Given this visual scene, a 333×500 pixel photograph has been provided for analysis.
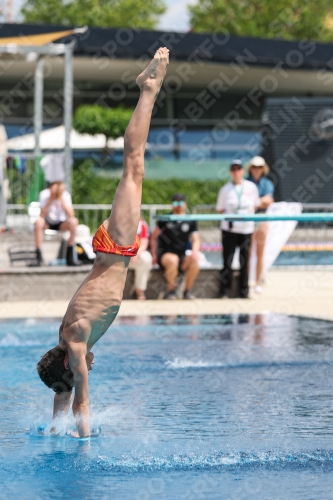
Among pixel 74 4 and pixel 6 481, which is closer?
pixel 6 481

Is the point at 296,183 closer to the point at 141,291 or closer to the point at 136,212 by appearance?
the point at 141,291

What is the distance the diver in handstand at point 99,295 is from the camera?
5.20 meters

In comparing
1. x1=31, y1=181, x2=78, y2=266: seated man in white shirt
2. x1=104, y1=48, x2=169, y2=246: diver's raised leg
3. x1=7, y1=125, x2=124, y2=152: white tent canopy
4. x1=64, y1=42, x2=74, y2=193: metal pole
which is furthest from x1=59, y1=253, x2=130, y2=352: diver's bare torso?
x1=7, y1=125, x2=124, y2=152: white tent canopy

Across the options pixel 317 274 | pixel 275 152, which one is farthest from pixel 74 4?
pixel 317 274

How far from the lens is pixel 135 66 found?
28.1 m

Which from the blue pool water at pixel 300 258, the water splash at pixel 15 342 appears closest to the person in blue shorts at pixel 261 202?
the blue pool water at pixel 300 258

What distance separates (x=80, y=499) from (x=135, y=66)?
24.8 m

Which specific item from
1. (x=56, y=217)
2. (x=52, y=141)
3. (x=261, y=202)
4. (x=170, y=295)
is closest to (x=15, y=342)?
(x=170, y=295)

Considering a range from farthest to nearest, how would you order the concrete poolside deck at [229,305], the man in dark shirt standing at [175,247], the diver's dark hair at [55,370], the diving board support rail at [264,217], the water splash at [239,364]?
the man in dark shirt standing at [175,247] < the concrete poolside deck at [229,305] < the diving board support rail at [264,217] < the water splash at [239,364] < the diver's dark hair at [55,370]

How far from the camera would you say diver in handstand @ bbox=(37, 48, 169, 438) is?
5.20 metres

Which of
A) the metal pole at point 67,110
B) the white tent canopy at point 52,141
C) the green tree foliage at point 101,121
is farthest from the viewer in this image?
the green tree foliage at point 101,121

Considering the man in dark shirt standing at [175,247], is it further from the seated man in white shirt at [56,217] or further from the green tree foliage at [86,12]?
the green tree foliage at [86,12]

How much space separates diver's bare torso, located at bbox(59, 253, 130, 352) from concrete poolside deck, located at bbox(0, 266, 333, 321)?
A: 6429mm

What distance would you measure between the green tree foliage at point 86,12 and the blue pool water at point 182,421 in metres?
41.5
